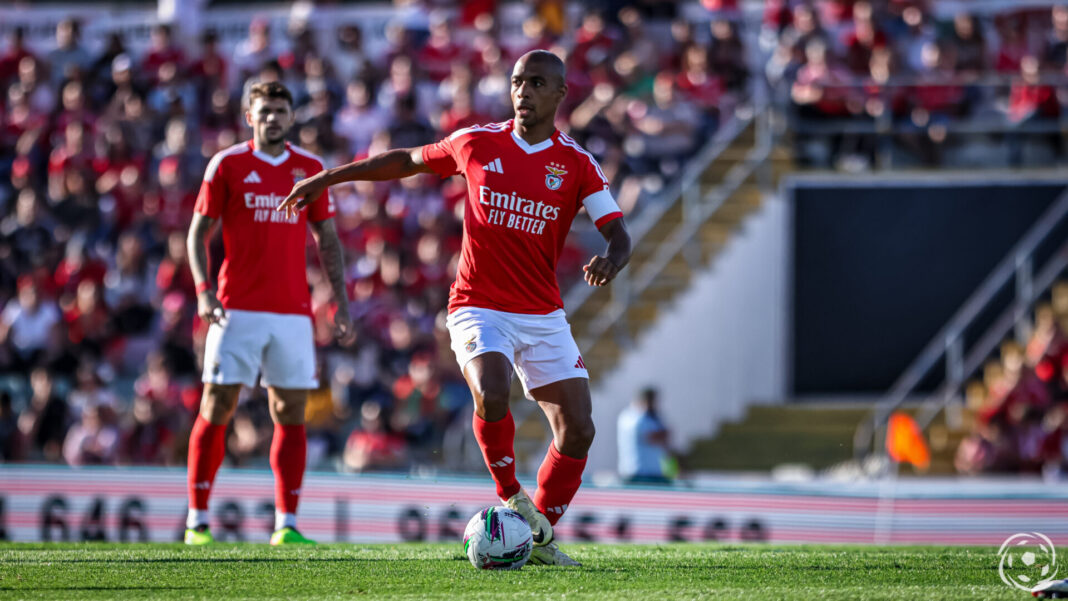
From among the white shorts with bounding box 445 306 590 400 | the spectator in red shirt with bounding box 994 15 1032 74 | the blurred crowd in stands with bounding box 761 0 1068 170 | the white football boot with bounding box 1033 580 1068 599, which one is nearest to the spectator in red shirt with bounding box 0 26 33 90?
the blurred crowd in stands with bounding box 761 0 1068 170

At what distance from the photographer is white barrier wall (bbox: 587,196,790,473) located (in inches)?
614

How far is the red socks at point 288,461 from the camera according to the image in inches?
344

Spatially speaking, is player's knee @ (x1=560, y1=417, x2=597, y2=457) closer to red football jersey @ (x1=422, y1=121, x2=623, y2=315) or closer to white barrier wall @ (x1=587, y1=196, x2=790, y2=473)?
red football jersey @ (x1=422, y1=121, x2=623, y2=315)

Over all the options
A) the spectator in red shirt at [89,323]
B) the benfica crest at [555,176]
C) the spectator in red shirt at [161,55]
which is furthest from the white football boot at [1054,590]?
the spectator in red shirt at [161,55]

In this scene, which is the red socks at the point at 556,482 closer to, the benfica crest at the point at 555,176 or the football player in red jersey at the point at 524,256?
the football player in red jersey at the point at 524,256

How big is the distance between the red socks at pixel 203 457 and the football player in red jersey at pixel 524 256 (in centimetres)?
203

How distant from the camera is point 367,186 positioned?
54.4 feet

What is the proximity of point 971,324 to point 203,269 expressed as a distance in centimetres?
1014

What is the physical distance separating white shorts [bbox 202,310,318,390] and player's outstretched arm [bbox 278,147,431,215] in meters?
1.45

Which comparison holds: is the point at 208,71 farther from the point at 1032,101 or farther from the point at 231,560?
the point at 231,560

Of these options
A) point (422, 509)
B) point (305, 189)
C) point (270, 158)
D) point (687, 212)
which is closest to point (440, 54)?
point (687, 212)

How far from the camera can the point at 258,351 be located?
8.62m

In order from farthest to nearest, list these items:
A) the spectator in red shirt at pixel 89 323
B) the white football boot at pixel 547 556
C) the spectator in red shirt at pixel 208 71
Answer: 1. the spectator in red shirt at pixel 208 71
2. the spectator in red shirt at pixel 89 323
3. the white football boot at pixel 547 556

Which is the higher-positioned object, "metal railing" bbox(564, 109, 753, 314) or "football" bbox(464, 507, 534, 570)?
"metal railing" bbox(564, 109, 753, 314)
